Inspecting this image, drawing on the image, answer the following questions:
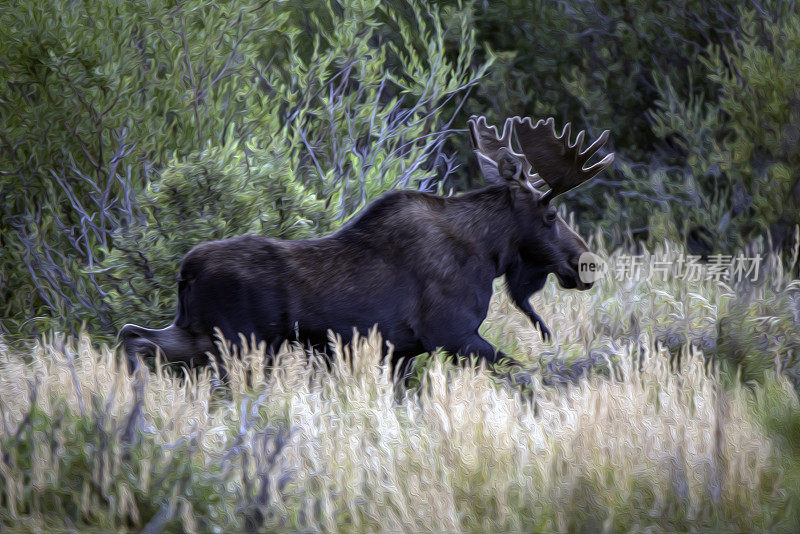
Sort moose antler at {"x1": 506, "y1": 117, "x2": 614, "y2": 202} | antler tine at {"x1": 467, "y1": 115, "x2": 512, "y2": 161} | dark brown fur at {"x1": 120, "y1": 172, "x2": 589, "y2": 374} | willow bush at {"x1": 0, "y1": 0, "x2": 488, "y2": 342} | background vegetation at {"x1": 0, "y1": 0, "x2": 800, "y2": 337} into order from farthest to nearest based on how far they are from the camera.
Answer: willow bush at {"x1": 0, "y1": 0, "x2": 488, "y2": 342}
background vegetation at {"x1": 0, "y1": 0, "x2": 800, "y2": 337}
antler tine at {"x1": 467, "y1": 115, "x2": 512, "y2": 161}
moose antler at {"x1": 506, "y1": 117, "x2": 614, "y2": 202}
dark brown fur at {"x1": 120, "y1": 172, "x2": 589, "y2": 374}

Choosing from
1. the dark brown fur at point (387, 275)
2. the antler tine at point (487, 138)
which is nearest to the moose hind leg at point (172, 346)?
the dark brown fur at point (387, 275)

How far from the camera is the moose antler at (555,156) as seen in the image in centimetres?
630

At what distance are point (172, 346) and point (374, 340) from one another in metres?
1.19

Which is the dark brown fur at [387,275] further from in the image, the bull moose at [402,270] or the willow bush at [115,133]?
the willow bush at [115,133]

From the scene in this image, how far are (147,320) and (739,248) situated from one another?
7555mm

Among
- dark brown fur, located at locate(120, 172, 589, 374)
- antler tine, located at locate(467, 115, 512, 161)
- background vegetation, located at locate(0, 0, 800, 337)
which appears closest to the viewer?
dark brown fur, located at locate(120, 172, 589, 374)

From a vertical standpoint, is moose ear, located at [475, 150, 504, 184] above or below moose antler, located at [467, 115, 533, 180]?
below

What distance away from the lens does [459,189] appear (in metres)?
14.4

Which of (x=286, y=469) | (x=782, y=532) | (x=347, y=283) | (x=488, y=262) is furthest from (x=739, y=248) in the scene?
(x=286, y=469)

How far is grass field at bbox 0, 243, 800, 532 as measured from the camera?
404cm

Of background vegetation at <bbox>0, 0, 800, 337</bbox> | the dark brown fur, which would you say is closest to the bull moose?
the dark brown fur

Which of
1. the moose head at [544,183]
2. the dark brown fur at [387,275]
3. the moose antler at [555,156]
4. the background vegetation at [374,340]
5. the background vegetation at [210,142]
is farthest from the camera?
the background vegetation at [210,142]

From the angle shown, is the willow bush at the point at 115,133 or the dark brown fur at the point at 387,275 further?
the willow bush at the point at 115,133

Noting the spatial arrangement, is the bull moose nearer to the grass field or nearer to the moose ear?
the moose ear
